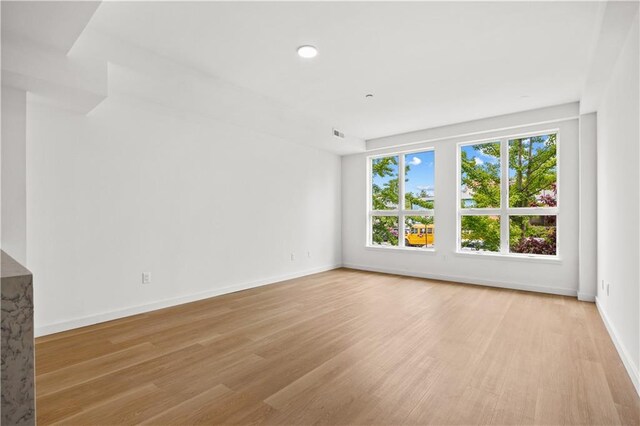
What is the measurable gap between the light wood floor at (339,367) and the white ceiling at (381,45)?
8.76ft

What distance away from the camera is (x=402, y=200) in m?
6.47

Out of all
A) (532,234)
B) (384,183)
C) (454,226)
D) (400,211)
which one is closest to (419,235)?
(400,211)

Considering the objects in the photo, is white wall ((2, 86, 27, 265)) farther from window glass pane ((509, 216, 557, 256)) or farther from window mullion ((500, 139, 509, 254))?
window glass pane ((509, 216, 557, 256))

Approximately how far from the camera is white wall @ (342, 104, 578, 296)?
469 centimetres

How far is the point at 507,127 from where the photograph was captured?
16.7ft

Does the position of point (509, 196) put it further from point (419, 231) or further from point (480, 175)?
point (419, 231)

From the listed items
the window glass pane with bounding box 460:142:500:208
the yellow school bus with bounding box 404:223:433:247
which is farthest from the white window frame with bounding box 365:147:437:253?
the window glass pane with bounding box 460:142:500:208

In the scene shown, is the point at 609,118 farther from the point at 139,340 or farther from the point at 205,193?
the point at 139,340

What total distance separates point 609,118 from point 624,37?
3.46 ft

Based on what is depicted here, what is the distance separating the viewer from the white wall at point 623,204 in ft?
7.72

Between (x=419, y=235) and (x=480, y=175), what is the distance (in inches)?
58.7

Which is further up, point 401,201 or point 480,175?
point 480,175

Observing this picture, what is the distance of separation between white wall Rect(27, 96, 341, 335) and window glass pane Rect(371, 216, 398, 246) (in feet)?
6.13

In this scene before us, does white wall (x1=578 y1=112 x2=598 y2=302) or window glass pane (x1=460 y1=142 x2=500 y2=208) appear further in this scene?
window glass pane (x1=460 y1=142 x2=500 y2=208)
